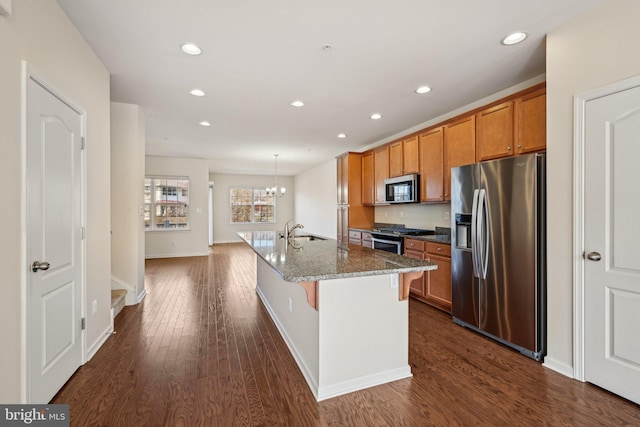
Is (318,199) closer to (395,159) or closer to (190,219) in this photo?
(190,219)

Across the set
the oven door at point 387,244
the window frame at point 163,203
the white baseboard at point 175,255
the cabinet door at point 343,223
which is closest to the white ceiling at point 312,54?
the oven door at point 387,244

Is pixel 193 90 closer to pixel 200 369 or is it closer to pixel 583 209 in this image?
pixel 200 369

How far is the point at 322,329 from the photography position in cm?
190

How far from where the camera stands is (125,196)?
3586 mm

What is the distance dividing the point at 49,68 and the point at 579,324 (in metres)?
4.03

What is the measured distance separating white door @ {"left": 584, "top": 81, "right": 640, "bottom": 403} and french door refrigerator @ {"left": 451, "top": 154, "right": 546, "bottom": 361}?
1.15 feet

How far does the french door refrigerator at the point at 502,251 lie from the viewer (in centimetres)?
236

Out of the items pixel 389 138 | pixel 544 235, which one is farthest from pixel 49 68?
pixel 389 138

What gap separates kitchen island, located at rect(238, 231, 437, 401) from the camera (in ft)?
6.21

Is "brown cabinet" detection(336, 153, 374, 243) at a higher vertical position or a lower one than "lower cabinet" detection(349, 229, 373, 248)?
higher

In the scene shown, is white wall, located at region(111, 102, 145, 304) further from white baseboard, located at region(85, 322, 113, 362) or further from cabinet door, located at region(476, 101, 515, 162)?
cabinet door, located at region(476, 101, 515, 162)

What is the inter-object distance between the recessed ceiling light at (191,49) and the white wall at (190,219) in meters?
5.58

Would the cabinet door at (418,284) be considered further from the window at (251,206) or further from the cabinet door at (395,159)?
the window at (251,206)

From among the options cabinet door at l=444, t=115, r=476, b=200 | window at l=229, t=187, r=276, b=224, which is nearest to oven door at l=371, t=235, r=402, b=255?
cabinet door at l=444, t=115, r=476, b=200
